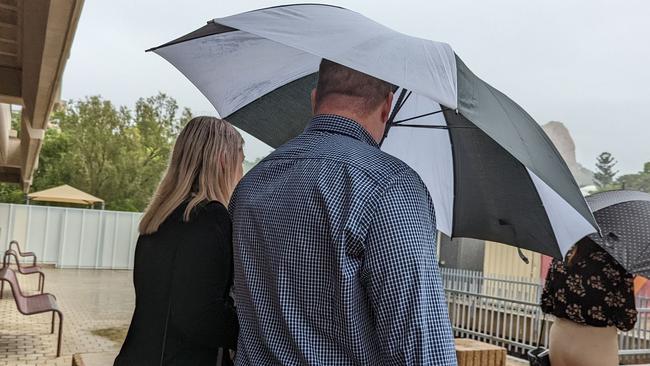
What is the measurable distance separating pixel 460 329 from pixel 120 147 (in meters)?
23.0

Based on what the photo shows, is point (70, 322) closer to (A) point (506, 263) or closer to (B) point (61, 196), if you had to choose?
(A) point (506, 263)

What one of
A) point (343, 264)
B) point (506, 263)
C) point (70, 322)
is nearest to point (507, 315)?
point (506, 263)

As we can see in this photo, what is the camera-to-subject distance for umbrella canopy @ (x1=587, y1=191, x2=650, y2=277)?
2619 millimetres

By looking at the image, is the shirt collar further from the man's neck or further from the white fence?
the white fence

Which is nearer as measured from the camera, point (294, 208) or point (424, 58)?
point (294, 208)

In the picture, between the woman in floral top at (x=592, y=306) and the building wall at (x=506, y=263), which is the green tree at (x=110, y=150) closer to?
the building wall at (x=506, y=263)

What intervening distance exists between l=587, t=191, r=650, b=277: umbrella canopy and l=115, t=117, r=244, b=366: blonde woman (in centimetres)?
171

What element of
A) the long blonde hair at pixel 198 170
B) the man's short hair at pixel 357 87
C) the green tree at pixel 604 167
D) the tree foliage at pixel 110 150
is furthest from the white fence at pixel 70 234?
the green tree at pixel 604 167

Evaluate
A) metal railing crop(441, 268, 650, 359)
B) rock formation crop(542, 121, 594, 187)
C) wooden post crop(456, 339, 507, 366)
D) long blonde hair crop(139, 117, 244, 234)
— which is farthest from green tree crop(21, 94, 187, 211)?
long blonde hair crop(139, 117, 244, 234)

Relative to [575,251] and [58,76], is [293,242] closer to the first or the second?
[575,251]

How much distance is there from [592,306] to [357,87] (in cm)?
189

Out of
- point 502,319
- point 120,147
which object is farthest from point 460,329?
point 120,147

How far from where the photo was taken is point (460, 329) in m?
10.0

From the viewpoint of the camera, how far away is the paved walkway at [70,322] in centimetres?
736
